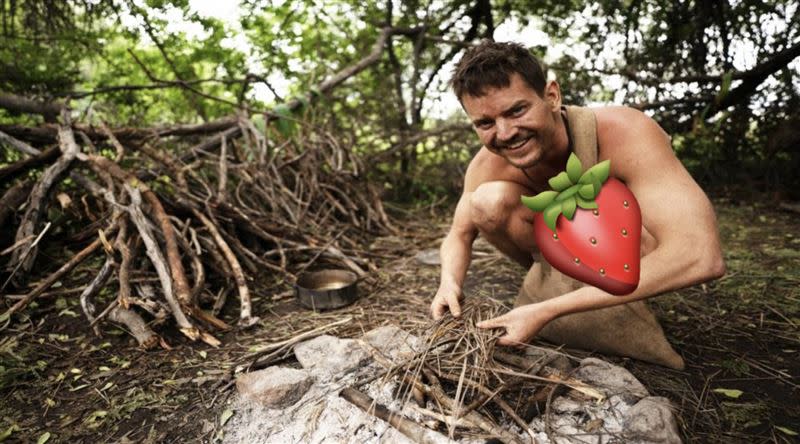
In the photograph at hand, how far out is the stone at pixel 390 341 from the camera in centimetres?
190

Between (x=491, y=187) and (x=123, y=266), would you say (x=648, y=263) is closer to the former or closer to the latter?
(x=491, y=187)

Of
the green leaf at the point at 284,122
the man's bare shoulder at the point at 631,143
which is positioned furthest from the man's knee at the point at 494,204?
the green leaf at the point at 284,122

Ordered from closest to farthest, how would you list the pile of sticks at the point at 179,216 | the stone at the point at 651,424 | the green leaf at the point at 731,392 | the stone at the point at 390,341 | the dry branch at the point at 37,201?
the stone at the point at 651,424
the green leaf at the point at 731,392
the stone at the point at 390,341
the pile of sticks at the point at 179,216
the dry branch at the point at 37,201

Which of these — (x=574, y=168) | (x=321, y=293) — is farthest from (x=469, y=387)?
(x=321, y=293)

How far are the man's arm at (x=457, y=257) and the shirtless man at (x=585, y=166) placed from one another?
0.03 m

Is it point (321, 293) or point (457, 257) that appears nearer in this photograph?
point (457, 257)

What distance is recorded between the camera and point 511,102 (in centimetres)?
163

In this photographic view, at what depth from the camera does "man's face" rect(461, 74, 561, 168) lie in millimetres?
1635

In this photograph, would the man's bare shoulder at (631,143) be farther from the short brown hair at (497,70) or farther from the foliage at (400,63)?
the foliage at (400,63)

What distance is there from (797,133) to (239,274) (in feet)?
16.4

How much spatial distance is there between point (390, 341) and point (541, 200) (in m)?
1.13

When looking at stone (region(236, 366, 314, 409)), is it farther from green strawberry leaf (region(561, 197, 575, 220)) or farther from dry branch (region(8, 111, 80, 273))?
dry branch (region(8, 111, 80, 273))

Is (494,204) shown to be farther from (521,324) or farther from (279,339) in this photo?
(279,339)

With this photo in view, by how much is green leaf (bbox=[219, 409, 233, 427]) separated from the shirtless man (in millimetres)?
944
